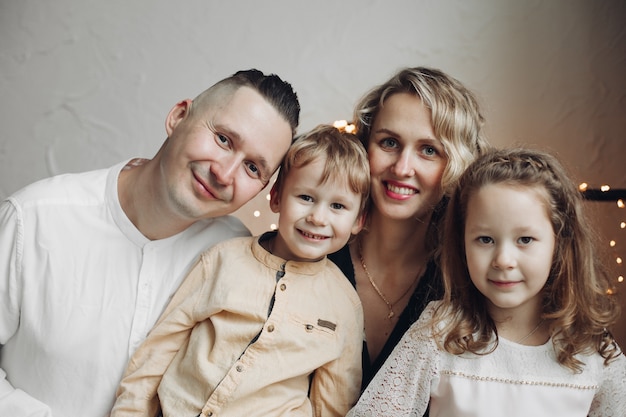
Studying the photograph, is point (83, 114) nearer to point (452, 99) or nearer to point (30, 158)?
point (30, 158)

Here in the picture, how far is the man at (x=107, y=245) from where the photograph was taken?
159cm

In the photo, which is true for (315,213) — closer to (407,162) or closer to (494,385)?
(407,162)

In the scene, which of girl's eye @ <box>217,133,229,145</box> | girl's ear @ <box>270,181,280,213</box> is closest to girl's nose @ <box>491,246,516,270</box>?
girl's ear @ <box>270,181,280,213</box>

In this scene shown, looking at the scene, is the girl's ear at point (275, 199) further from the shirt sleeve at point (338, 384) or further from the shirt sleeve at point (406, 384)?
the shirt sleeve at point (406, 384)

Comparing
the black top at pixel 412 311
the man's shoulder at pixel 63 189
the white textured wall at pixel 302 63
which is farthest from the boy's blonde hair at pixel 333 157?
the white textured wall at pixel 302 63

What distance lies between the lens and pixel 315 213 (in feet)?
5.11

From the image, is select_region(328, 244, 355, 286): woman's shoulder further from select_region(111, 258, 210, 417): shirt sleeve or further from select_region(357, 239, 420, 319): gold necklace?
select_region(111, 258, 210, 417): shirt sleeve

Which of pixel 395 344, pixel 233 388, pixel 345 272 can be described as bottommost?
pixel 233 388

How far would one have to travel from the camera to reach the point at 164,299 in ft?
5.52

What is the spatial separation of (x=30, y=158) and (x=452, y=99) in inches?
75.7

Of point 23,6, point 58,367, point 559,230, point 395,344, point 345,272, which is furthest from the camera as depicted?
point 23,6

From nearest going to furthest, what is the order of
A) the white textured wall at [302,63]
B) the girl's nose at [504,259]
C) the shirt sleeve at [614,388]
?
the girl's nose at [504,259] < the shirt sleeve at [614,388] < the white textured wall at [302,63]

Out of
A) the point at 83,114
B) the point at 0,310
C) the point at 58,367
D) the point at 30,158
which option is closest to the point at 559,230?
the point at 58,367

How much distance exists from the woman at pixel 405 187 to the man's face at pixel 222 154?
325 millimetres
